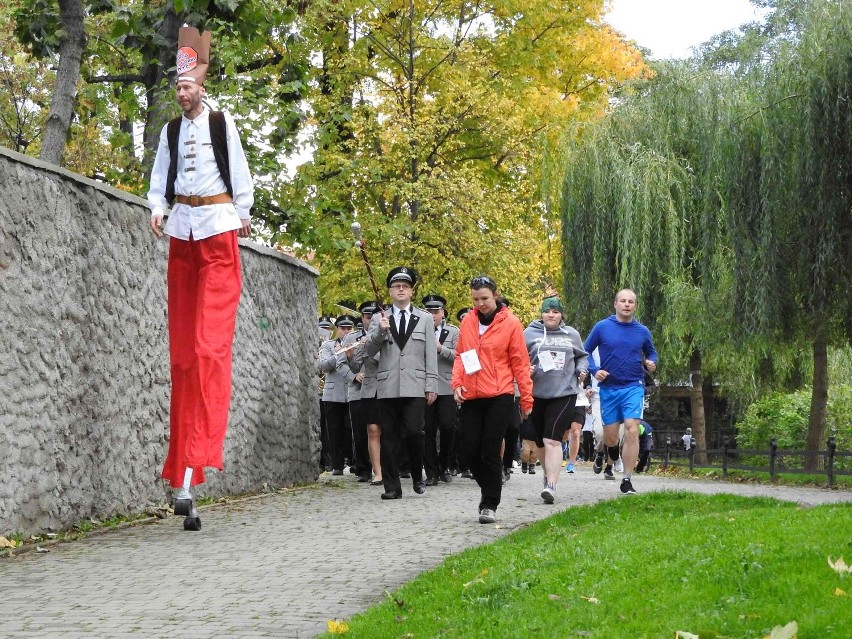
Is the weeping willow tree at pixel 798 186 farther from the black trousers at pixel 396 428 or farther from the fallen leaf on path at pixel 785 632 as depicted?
the fallen leaf on path at pixel 785 632

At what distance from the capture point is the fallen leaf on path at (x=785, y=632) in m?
4.59

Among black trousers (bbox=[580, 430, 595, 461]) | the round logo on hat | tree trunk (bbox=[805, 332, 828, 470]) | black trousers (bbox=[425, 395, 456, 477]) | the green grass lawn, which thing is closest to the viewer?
the green grass lawn

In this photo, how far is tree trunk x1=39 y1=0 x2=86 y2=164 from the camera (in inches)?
517

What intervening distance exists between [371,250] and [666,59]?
7.47 meters

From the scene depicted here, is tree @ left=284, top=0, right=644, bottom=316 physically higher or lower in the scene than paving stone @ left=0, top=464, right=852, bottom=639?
higher

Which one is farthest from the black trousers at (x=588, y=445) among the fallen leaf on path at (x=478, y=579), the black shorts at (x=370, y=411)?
the fallen leaf on path at (x=478, y=579)

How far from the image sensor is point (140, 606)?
6.42 meters

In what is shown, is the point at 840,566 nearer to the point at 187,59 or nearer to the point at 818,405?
the point at 187,59

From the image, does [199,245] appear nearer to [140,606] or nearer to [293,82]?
[140,606]

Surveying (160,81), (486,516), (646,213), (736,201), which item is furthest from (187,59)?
(646,213)

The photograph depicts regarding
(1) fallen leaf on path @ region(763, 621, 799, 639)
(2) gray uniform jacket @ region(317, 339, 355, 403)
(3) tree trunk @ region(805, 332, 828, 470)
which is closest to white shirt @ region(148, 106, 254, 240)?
(1) fallen leaf on path @ region(763, 621, 799, 639)

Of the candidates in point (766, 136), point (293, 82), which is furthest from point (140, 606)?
point (766, 136)

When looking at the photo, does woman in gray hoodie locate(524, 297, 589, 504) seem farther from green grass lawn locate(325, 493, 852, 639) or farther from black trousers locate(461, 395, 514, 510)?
green grass lawn locate(325, 493, 852, 639)

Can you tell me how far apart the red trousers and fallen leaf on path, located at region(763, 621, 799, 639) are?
5.75 metres
